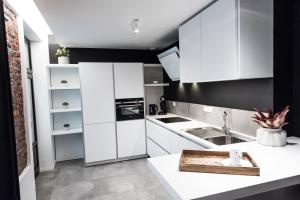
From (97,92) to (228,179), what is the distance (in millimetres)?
2985

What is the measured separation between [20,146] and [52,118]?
1.85 m

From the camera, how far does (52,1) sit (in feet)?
6.28

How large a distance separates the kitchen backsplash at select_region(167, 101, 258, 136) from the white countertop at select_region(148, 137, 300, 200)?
723mm

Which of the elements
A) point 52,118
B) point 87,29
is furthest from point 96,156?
point 87,29

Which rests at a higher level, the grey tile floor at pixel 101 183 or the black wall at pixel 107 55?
the black wall at pixel 107 55

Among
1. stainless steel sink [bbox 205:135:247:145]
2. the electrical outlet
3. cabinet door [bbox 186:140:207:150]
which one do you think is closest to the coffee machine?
the electrical outlet

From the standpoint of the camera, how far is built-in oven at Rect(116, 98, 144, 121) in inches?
151

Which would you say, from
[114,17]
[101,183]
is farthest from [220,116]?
[101,183]

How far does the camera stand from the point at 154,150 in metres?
3.60

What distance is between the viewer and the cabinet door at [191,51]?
2400mm

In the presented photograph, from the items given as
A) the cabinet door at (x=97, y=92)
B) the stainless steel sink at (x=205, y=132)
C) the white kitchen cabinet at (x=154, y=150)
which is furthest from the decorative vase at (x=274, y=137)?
the cabinet door at (x=97, y=92)

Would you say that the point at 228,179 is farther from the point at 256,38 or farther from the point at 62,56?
the point at 62,56

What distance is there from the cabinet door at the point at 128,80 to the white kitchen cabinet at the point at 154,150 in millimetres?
960

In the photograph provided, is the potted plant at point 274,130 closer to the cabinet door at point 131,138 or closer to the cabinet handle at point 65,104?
the cabinet door at point 131,138
